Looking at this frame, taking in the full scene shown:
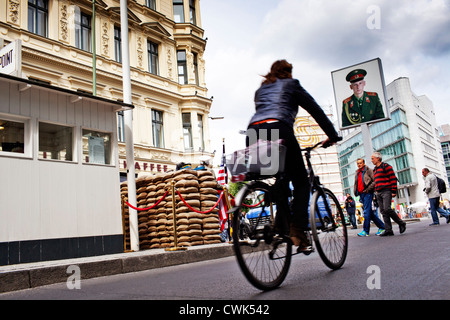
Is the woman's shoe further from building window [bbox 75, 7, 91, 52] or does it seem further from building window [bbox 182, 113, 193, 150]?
building window [bbox 182, 113, 193, 150]

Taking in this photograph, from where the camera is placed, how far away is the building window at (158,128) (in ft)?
74.0

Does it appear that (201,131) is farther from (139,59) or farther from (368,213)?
(368,213)

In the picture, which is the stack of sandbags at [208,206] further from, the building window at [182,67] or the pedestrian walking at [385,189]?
the building window at [182,67]

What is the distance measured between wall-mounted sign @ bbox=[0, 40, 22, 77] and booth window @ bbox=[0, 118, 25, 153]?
1156mm

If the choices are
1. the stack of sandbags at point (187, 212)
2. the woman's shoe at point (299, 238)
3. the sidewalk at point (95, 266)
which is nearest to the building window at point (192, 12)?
the stack of sandbags at point (187, 212)

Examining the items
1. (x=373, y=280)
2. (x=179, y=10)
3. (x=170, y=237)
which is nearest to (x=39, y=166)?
(x=170, y=237)

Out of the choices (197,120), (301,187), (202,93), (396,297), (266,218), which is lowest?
(396,297)

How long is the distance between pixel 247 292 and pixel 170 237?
6678 millimetres

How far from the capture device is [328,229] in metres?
3.98

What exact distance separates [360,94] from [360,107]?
1.00m

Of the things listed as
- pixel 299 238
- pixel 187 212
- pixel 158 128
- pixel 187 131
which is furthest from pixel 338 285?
pixel 187 131

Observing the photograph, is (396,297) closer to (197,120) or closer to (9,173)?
(9,173)

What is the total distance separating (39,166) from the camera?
25.4ft

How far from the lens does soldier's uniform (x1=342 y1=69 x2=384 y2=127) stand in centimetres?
2544
